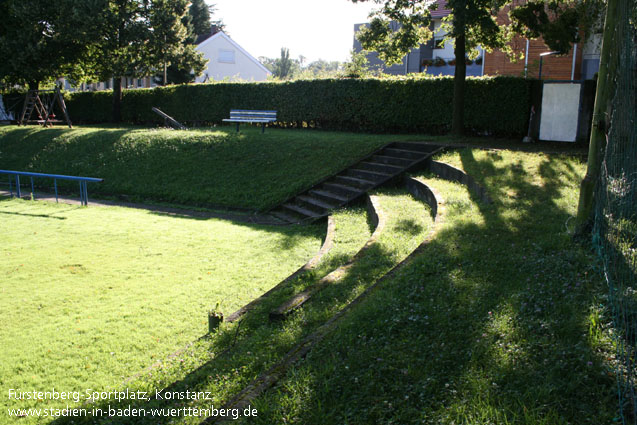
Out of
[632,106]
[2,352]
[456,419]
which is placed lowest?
[2,352]

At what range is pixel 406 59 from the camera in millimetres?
32781

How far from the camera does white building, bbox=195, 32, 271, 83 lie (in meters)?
47.8

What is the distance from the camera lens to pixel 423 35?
16.3 metres

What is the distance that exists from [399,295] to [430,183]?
20.3 feet

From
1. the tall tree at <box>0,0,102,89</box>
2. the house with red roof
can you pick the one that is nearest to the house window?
the tall tree at <box>0,0,102,89</box>

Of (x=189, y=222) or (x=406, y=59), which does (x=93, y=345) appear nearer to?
(x=189, y=222)

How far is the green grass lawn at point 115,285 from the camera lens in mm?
4961

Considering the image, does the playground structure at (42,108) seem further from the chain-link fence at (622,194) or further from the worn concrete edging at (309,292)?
the chain-link fence at (622,194)

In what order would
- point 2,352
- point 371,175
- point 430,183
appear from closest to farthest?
1. point 2,352
2. point 430,183
3. point 371,175

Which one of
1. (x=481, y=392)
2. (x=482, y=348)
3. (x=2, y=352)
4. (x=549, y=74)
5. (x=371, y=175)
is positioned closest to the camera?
(x=481, y=392)

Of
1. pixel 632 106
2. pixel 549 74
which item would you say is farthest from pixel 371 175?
pixel 549 74

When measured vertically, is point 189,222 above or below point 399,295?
below

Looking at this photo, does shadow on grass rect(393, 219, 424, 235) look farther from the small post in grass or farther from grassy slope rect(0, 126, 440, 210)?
grassy slope rect(0, 126, 440, 210)

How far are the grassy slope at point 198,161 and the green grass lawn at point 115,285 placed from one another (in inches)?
98.4
